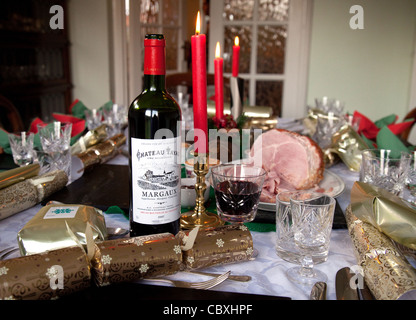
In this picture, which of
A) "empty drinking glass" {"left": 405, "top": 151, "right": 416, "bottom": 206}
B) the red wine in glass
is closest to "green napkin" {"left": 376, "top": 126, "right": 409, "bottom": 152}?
"empty drinking glass" {"left": 405, "top": 151, "right": 416, "bottom": 206}

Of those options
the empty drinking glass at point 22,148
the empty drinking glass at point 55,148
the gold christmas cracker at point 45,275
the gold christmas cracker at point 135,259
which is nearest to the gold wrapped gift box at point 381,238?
the gold christmas cracker at point 135,259

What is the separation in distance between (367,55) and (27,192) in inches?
120

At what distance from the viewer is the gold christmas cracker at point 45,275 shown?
1.52 ft

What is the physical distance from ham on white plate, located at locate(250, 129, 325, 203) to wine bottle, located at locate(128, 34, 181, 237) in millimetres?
328

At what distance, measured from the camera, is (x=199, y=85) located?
26.0 inches

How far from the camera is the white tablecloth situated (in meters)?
0.55

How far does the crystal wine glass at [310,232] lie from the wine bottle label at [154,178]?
191 mm

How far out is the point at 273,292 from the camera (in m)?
0.55

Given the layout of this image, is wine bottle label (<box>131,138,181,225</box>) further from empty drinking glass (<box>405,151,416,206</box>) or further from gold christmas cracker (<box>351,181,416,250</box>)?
empty drinking glass (<box>405,151,416,206</box>)

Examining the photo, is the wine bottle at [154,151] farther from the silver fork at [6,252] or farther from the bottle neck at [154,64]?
the silver fork at [6,252]

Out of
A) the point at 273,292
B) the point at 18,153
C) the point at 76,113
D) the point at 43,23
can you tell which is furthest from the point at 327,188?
the point at 43,23

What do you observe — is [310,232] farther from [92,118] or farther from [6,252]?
[92,118]

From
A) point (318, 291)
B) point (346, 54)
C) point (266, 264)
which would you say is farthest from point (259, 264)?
point (346, 54)

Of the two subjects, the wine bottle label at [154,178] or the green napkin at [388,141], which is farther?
the green napkin at [388,141]
